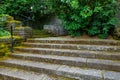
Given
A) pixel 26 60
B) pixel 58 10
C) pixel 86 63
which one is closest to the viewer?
pixel 86 63

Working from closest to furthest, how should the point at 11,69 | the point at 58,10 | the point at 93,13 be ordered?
1. the point at 11,69
2. the point at 93,13
3. the point at 58,10

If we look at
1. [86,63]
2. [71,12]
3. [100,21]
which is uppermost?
[71,12]

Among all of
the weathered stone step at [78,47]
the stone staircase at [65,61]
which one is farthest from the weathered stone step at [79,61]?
the weathered stone step at [78,47]

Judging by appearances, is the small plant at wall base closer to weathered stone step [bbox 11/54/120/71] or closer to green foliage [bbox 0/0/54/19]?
weathered stone step [bbox 11/54/120/71]

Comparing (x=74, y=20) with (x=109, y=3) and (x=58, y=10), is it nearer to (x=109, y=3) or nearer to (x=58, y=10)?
(x=58, y=10)

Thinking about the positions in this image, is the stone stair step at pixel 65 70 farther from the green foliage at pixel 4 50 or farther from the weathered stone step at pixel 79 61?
the green foliage at pixel 4 50

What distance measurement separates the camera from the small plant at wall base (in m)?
4.77

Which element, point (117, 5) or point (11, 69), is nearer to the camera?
point (11, 69)

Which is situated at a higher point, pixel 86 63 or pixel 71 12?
pixel 71 12

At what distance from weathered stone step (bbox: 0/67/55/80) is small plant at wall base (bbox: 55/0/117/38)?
2.42 meters

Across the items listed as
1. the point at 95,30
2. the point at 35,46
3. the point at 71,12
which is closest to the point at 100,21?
the point at 95,30

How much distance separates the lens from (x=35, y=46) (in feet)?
15.9

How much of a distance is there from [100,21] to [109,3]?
27.3 inches

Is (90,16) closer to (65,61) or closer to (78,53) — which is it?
(78,53)
